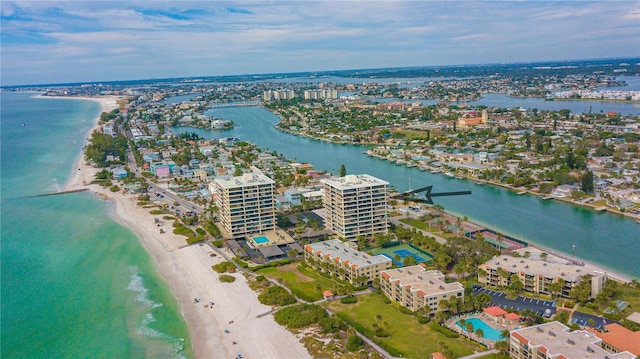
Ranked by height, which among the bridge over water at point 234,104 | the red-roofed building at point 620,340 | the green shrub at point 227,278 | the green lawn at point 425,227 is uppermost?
the bridge over water at point 234,104

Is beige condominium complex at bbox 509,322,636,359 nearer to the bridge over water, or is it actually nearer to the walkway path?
the walkway path

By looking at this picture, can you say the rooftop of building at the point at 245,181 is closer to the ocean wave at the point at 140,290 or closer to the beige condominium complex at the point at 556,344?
the ocean wave at the point at 140,290

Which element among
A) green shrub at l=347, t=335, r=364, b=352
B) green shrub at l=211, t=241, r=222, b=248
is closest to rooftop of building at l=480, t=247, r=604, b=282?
green shrub at l=347, t=335, r=364, b=352

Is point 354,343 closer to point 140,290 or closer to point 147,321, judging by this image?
point 147,321

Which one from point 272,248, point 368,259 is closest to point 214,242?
point 272,248

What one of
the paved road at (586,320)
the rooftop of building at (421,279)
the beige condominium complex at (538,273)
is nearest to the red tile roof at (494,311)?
the rooftop of building at (421,279)

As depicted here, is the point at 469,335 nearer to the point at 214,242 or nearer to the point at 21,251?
the point at 214,242

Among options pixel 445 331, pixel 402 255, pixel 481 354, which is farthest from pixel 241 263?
pixel 481 354

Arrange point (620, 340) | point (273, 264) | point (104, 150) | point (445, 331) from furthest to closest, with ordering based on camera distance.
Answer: point (104, 150) < point (273, 264) < point (445, 331) < point (620, 340)
